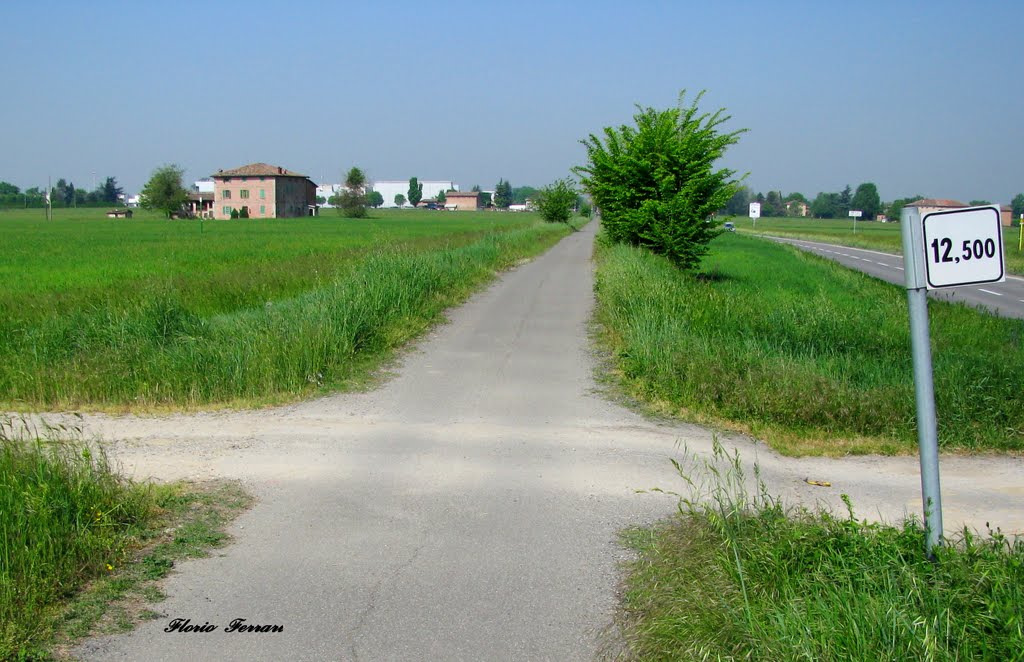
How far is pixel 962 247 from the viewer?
148 inches

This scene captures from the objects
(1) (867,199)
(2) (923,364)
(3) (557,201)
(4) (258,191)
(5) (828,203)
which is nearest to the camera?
(2) (923,364)

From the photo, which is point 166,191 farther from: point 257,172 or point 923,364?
point 923,364

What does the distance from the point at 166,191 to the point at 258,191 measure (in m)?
11.4

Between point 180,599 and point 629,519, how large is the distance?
9.78 ft

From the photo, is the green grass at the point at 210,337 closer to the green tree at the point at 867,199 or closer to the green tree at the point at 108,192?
the green tree at the point at 867,199

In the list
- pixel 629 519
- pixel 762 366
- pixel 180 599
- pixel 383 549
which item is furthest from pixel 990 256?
pixel 762 366

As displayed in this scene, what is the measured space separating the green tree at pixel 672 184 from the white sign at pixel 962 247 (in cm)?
1824

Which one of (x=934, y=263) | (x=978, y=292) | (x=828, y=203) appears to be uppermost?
(x=828, y=203)

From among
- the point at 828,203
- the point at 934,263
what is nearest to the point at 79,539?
the point at 934,263

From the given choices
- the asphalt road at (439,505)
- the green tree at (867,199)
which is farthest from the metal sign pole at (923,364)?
the green tree at (867,199)

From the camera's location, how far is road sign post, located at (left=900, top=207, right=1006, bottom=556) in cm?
372

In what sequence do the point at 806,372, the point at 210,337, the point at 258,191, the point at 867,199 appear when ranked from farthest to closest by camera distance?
the point at 258,191
the point at 867,199
the point at 210,337
the point at 806,372

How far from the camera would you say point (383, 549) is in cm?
530

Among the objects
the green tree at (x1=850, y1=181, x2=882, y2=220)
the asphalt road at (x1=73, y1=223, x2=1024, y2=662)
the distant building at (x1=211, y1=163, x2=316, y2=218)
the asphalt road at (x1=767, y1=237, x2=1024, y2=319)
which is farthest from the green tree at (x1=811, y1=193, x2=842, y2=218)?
the asphalt road at (x1=73, y1=223, x2=1024, y2=662)
